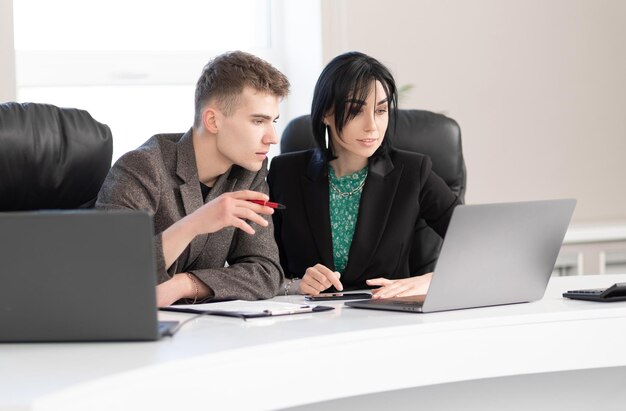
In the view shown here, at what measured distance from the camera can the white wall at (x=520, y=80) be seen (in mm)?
4062

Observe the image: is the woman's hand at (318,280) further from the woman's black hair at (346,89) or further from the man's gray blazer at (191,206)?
the woman's black hair at (346,89)

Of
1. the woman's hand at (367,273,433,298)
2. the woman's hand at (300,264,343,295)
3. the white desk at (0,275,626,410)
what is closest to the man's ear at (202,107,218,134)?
the woman's hand at (300,264,343,295)

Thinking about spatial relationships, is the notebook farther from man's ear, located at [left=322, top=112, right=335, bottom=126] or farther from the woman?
man's ear, located at [left=322, top=112, right=335, bottom=126]

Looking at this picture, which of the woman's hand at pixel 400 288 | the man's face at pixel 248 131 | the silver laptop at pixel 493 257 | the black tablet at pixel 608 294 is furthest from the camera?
the man's face at pixel 248 131

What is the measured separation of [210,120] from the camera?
225 centimetres

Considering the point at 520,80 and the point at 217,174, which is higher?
the point at 520,80

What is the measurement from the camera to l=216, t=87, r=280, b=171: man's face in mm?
2188

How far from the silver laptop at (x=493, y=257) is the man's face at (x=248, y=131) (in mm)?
567

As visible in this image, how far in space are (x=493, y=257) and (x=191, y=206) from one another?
78 cm

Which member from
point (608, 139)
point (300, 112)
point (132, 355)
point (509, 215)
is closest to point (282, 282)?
point (509, 215)

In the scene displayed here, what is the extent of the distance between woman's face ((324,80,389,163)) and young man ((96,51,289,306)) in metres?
0.21

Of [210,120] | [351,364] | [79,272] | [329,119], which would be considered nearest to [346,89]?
[329,119]

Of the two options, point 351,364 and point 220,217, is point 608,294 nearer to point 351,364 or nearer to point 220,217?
point 351,364

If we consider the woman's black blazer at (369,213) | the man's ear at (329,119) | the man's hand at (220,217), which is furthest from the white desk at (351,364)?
the man's ear at (329,119)
